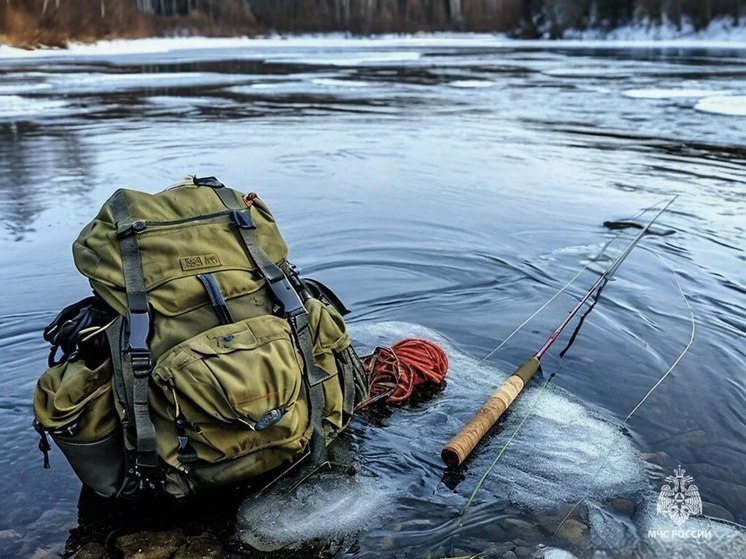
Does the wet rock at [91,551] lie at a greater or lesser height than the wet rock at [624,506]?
greater

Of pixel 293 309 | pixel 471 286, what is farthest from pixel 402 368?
pixel 471 286

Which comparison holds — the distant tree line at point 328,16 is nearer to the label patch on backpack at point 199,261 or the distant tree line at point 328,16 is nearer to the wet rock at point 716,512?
the label patch on backpack at point 199,261

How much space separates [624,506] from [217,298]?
1.94m

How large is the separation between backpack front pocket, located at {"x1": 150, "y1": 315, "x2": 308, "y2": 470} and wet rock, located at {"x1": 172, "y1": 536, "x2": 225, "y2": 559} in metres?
0.30

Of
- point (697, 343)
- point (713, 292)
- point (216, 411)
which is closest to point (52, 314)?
point (216, 411)

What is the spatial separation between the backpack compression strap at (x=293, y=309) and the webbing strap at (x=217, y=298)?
0.25m

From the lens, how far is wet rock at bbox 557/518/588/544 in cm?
295

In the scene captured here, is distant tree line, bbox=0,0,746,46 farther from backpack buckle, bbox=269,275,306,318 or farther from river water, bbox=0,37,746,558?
backpack buckle, bbox=269,275,306,318

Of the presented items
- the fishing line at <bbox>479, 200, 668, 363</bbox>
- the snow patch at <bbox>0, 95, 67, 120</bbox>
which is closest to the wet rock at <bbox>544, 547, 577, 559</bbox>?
the fishing line at <bbox>479, 200, 668, 363</bbox>

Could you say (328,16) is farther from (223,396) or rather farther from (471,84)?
(223,396)

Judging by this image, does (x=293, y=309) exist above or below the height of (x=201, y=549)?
above

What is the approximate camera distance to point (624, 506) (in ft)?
10.3

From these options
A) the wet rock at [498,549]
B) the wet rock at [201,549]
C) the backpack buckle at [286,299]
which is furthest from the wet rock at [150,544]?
Answer: the wet rock at [498,549]

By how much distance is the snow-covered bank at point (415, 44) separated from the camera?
151 feet
